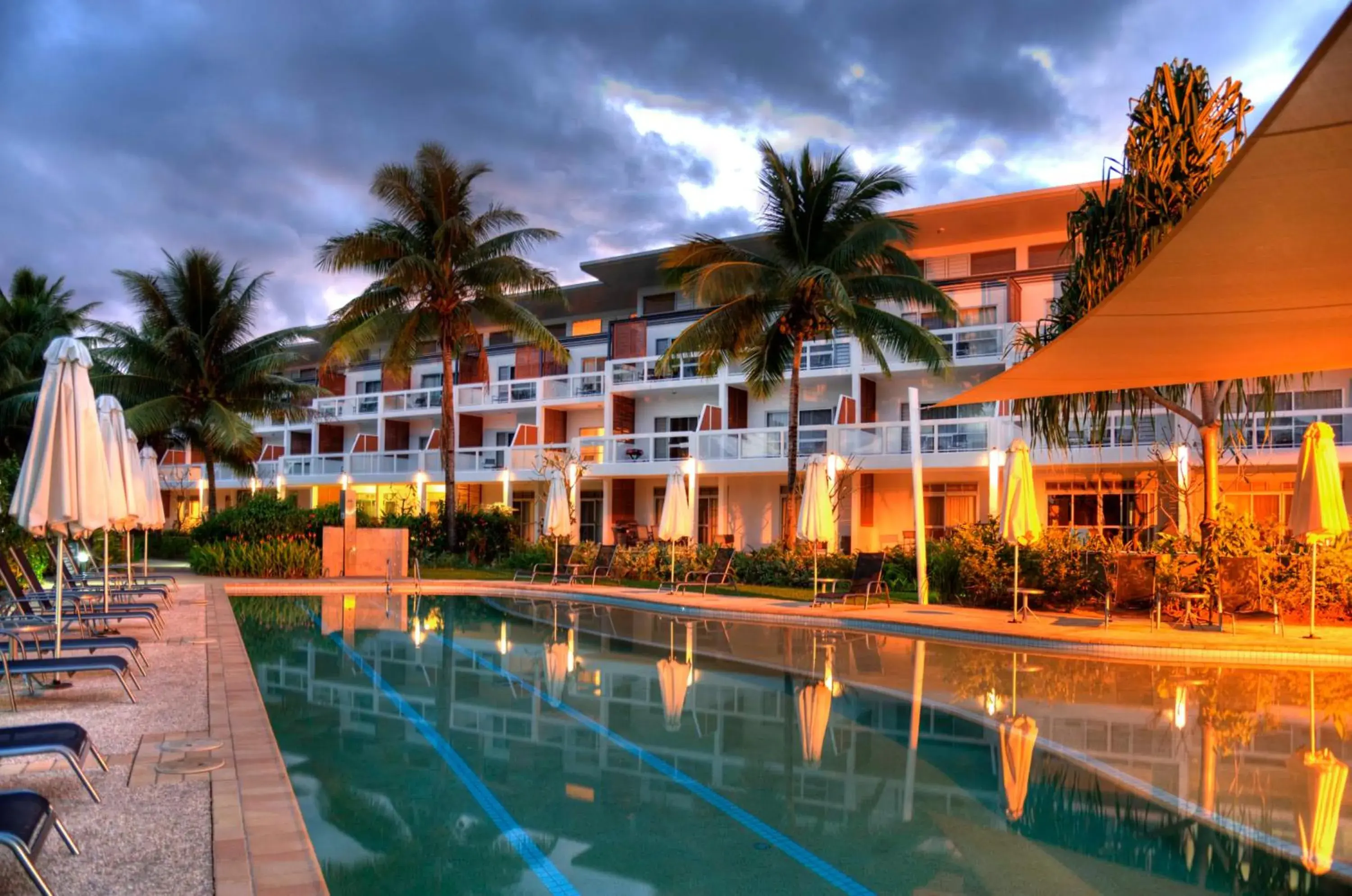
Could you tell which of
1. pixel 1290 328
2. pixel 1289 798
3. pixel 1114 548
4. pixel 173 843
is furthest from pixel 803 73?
pixel 173 843

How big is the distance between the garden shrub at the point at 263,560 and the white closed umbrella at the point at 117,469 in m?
10.0

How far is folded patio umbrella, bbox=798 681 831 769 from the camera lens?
770 centimetres

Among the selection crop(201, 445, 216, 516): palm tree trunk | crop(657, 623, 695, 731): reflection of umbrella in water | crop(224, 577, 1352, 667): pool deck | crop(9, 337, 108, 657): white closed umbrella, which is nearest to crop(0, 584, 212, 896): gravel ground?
crop(9, 337, 108, 657): white closed umbrella

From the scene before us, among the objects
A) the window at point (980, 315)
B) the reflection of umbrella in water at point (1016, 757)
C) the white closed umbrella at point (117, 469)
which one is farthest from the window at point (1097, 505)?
the white closed umbrella at point (117, 469)

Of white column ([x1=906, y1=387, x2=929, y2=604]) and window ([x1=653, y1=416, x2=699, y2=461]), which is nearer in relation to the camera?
white column ([x1=906, y1=387, x2=929, y2=604])

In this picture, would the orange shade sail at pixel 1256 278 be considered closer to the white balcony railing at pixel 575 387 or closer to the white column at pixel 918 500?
the white column at pixel 918 500

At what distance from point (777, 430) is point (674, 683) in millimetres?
15920

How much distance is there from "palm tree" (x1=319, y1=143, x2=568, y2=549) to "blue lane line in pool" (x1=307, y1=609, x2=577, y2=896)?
1640 centimetres

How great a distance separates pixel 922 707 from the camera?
948cm

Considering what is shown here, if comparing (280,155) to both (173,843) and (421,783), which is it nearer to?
(421,783)

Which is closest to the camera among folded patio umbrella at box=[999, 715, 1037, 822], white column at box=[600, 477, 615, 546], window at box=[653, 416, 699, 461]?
folded patio umbrella at box=[999, 715, 1037, 822]

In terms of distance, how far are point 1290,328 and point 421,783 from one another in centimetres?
721

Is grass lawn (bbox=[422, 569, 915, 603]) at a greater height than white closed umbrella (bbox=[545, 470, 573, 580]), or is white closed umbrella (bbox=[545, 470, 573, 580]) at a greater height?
white closed umbrella (bbox=[545, 470, 573, 580])

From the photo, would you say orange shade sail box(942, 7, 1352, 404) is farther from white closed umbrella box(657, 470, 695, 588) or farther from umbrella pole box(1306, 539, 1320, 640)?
white closed umbrella box(657, 470, 695, 588)
